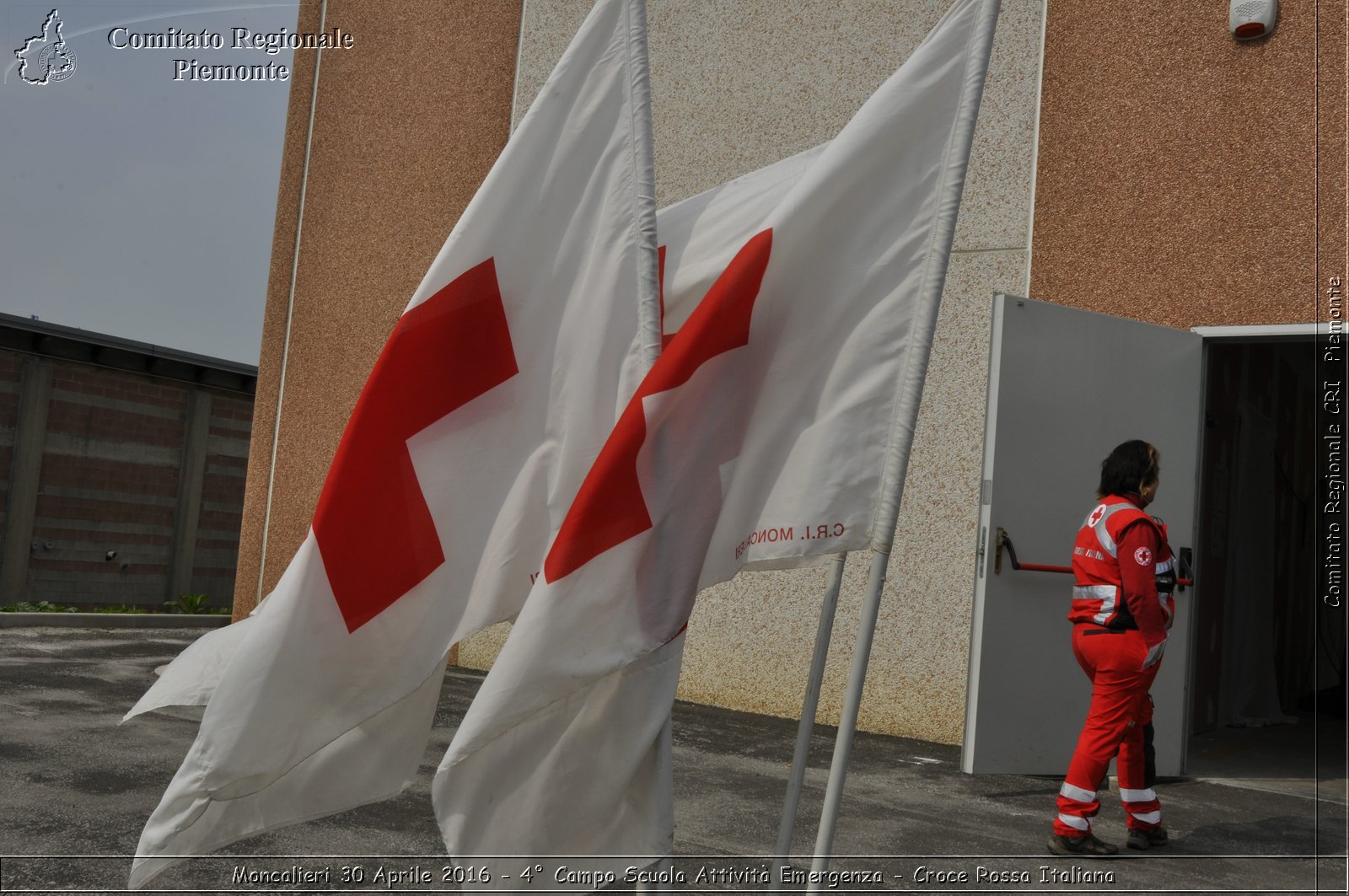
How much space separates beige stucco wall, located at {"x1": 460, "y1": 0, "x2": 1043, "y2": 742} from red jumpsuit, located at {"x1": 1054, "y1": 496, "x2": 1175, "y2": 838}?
7.21 ft

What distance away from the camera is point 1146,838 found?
4664 mm

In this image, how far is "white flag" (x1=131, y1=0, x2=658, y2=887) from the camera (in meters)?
2.24

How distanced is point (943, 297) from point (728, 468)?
569cm

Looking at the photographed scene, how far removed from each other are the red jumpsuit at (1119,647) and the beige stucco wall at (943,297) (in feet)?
7.21

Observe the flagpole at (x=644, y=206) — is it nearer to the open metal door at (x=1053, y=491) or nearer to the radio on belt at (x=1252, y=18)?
the open metal door at (x=1053, y=491)

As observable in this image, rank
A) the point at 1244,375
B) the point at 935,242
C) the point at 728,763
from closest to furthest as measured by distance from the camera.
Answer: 1. the point at 935,242
2. the point at 728,763
3. the point at 1244,375

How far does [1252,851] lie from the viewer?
4730 mm

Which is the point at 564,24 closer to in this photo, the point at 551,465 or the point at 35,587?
the point at 551,465

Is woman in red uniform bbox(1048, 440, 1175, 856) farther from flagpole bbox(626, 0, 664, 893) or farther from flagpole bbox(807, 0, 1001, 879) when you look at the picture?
flagpole bbox(626, 0, 664, 893)

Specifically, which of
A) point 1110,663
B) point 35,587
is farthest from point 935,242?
point 35,587

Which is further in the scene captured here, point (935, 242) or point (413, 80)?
point (413, 80)

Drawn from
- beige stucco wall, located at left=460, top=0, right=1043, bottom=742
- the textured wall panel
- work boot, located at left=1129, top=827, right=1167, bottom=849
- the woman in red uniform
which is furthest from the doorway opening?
the woman in red uniform

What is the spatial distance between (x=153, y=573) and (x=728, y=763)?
14799 millimetres

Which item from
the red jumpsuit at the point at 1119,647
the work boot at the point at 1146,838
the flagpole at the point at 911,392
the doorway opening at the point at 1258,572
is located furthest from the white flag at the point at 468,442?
the doorway opening at the point at 1258,572
